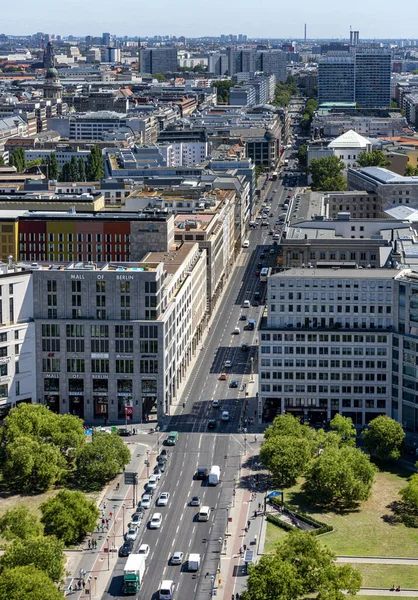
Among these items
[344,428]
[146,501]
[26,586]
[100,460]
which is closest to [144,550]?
[146,501]

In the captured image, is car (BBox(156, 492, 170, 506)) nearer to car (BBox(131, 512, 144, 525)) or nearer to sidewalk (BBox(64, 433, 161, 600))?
sidewalk (BBox(64, 433, 161, 600))

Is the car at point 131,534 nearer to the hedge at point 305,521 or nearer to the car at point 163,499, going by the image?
the car at point 163,499

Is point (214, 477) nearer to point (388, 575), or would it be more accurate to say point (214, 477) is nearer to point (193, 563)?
point (193, 563)

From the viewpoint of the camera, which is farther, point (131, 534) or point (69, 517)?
point (131, 534)

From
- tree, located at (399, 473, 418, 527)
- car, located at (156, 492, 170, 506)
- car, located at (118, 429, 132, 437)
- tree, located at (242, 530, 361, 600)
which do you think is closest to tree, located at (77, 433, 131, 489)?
car, located at (156, 492, 170, 506)

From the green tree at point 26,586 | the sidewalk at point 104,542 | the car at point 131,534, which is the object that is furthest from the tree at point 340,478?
the green tree at point 26,586

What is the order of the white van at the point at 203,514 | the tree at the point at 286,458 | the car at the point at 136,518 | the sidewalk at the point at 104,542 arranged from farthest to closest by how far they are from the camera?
the tree at the point at 286,458 → the white van at the point at 203,514 → the car at the point at 136,518 → the sidewalk at the point at 104,542
